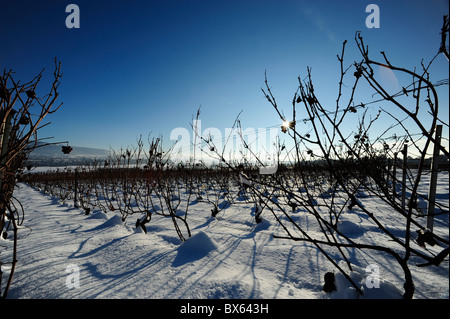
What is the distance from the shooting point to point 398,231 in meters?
Answer: 2.40

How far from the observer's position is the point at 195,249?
70.5 inches

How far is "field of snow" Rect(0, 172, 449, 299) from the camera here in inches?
46.5

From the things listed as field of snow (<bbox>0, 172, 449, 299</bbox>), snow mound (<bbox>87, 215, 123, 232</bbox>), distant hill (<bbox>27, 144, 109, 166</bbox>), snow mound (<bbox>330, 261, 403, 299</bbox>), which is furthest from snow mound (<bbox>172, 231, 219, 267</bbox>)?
distant hill (<bbox>27, 144, 109, 166</bbox>)

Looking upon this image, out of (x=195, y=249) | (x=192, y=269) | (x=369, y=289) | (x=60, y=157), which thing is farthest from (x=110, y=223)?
(x=60, y=157)

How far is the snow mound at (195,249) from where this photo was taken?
167 centimetres

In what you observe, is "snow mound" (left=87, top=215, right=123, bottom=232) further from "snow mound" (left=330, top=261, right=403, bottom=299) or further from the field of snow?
"snow mound" (left=330, top=261, right=403, bottom=299)

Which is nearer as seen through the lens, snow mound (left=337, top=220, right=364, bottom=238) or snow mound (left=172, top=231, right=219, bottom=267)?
snow mound (left=172, top=231, right=219, bottom=267)

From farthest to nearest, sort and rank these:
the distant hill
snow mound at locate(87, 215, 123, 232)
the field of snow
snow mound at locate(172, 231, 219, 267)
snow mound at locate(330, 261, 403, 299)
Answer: the distant hill, snow mound at locate(87, 215, 123, 232), snow mound at locate(172, 231, 219, 267), the field of snow, snow mound at locate(330, 261, 403, 299)

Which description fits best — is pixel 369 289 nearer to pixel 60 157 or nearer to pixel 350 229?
pixel 350 229

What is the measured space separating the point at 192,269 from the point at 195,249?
314 mm

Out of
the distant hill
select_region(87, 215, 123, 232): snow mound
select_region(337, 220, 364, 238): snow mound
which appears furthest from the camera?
the distant hill
